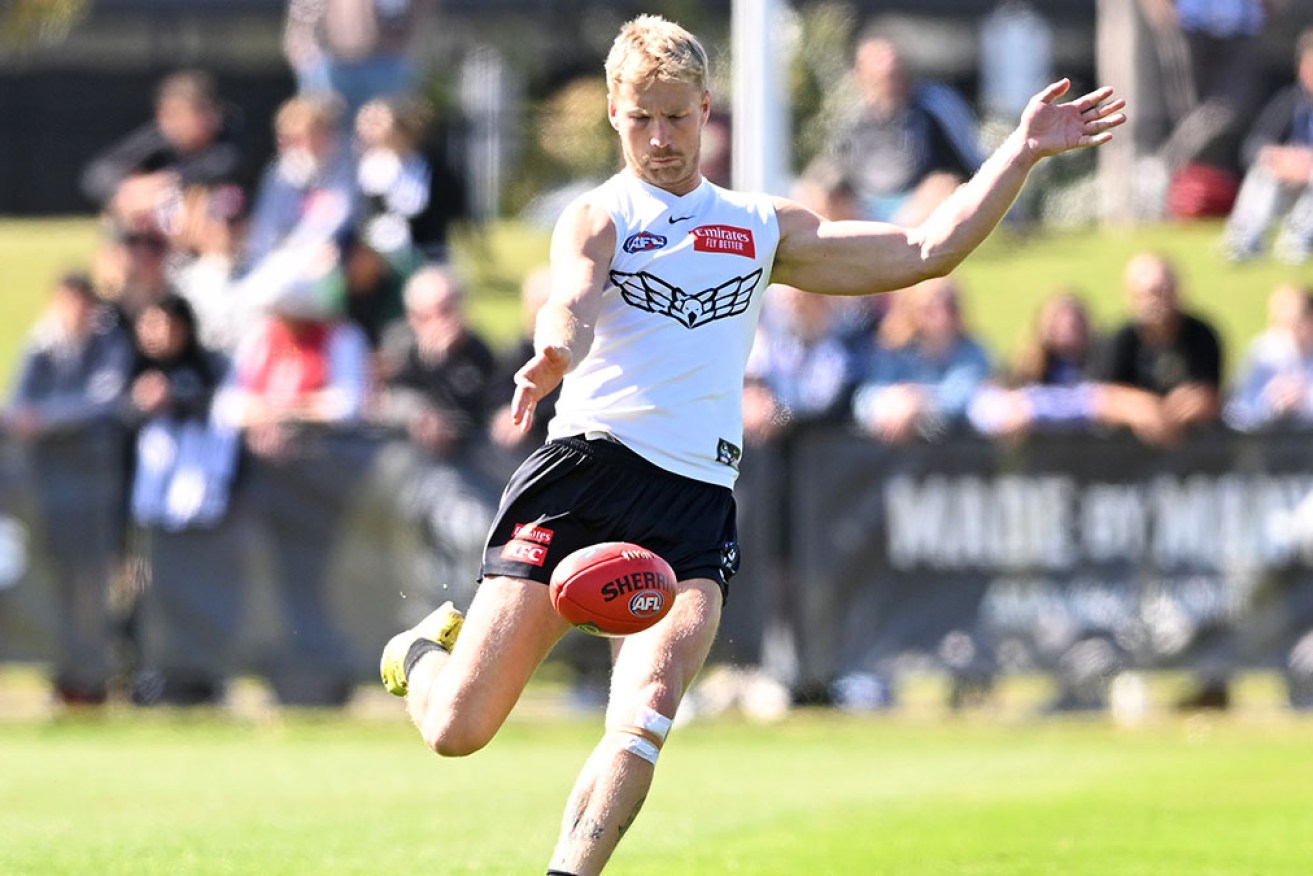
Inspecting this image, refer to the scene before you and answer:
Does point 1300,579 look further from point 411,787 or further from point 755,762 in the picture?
point 411,787

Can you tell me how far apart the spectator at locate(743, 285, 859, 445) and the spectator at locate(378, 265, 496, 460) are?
1653mm

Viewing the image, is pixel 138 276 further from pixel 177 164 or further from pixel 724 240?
pixel 724 240

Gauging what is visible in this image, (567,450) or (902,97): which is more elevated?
(902,97)

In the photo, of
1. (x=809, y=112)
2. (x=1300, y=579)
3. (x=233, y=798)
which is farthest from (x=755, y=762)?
(x=809, y=112)

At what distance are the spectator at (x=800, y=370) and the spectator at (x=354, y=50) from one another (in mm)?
7936

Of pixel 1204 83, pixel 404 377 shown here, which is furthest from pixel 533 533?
pixel 1204 83

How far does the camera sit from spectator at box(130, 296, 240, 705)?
1406 cm

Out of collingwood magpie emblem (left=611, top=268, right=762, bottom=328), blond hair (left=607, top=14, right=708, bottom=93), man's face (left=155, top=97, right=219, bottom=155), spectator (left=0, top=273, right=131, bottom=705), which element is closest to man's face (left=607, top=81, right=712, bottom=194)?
blond hair (left=607, top=14, right=708, bottom=93)

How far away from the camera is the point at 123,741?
12852mm

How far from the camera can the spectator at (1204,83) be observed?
25.2 meters

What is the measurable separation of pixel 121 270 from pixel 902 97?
554 cm

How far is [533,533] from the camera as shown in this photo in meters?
6.48

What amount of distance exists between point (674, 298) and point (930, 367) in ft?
25.8

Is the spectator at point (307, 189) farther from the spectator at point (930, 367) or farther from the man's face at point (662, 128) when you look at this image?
the man's face at point (662, 128)
